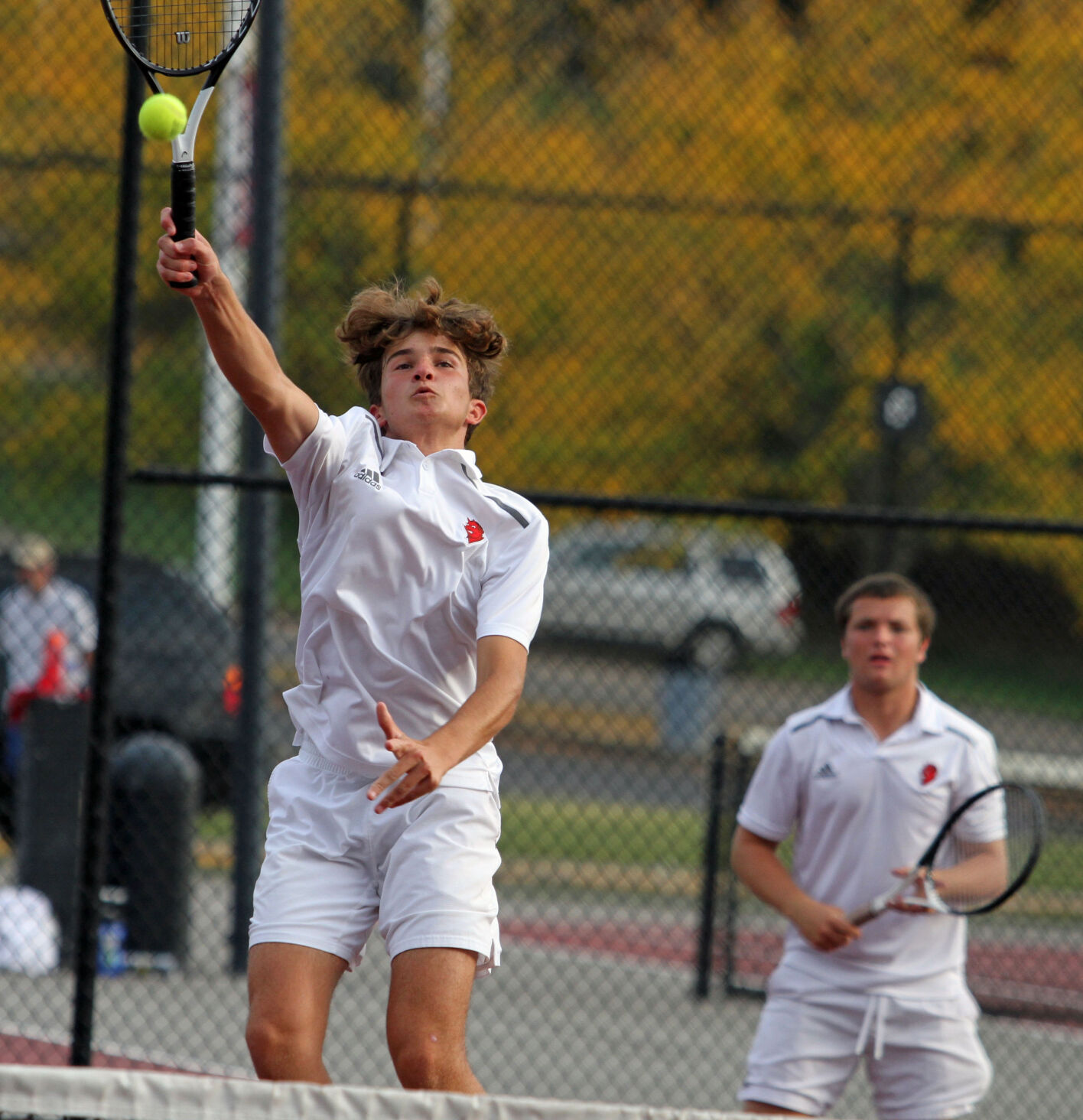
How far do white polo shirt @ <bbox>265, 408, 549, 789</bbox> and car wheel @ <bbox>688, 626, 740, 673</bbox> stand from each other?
4.60m

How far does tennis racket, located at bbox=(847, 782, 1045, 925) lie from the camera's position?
381 centimetres

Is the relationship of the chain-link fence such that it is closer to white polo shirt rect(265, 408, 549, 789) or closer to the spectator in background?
the spectator in background

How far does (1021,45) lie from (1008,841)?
5404 mm

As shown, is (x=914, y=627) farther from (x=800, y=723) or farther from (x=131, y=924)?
(x=131, y=924)

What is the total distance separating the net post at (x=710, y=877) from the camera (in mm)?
5973

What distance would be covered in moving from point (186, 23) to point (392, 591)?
133 centimetres

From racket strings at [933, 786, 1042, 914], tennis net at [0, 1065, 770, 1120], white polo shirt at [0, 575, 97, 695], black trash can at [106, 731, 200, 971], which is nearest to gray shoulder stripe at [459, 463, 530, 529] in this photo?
tennis net at [0, 1065, 770, 1120]

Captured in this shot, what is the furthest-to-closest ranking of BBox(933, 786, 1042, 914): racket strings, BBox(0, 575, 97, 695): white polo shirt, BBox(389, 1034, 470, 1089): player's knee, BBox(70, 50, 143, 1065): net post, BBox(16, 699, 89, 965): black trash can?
BBox(0, 575, 97, 695): white polo shirt → BBox(16, 699, 89, 965): black trash can → BBox(70, 50, 143, 1065): net post → BBox(933, 786, 1042, 914): racket strings → BBox(389, 1034, 470, 1089): player's knee

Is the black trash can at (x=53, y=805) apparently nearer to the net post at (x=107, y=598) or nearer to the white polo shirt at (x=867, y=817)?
the net post at (x=107, y=598)

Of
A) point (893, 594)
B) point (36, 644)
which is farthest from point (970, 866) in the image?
point (36, 644)

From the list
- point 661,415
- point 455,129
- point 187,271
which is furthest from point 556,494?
point 661,415

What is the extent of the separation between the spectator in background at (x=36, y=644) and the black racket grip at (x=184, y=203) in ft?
16.8

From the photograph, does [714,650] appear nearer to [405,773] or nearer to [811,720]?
[811,720]

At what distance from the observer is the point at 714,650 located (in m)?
8.46
